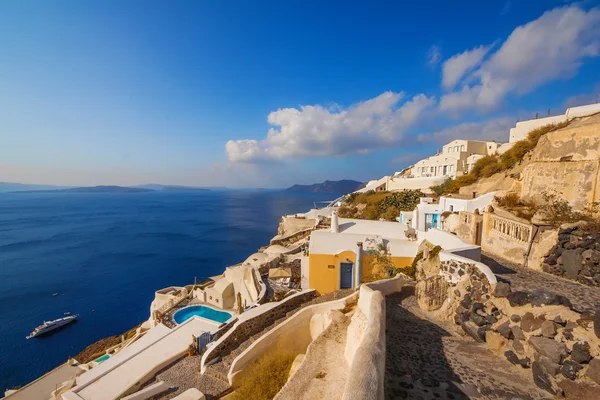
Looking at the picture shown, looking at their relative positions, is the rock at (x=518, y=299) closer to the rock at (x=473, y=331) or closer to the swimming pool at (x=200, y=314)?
the rock at (x=473, y=331)

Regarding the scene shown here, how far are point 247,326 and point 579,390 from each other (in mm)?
6911

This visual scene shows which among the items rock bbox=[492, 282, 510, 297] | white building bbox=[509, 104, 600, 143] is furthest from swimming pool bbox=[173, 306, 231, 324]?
white building bbox=[509, 104, 600, 143]

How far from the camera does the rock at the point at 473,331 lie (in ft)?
14.9

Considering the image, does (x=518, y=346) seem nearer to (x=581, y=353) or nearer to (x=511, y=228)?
(x=581, y=353)

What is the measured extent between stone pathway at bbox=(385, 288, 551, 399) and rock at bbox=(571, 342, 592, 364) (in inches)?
23.0

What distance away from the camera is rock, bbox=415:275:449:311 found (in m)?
5.88

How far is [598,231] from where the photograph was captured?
6.53 meters

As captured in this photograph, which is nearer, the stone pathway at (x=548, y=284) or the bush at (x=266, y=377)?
the stone pathway at (x=548, y=284)

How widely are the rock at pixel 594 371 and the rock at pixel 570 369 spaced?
3.8 inches

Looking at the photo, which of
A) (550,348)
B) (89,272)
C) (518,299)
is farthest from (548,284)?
(89,272)

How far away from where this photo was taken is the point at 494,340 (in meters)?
4.25

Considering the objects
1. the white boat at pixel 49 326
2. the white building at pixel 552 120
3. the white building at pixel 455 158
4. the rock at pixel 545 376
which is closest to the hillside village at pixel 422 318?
the rock at pixel 545 376

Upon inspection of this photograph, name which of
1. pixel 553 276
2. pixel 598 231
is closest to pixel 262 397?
pixel 553 276

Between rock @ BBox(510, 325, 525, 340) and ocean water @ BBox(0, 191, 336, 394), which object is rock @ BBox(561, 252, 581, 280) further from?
ocean water @ BBox(0, 191, 336, 394)
